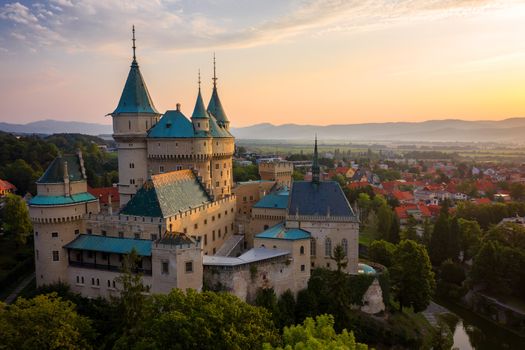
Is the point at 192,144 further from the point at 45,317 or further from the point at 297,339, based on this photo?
the point at 297,339

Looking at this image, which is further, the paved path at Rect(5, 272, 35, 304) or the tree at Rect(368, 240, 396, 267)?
the tree at Rect(368, 240, 396, 267)

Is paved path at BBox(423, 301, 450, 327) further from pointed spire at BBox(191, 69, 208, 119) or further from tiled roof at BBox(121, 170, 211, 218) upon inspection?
pointed spire at BBox(191, 69, 208, 119)

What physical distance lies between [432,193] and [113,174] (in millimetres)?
83217

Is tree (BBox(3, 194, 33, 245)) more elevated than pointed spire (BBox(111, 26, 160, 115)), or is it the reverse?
pointed spire (BBox(111, 26, 160, 115))

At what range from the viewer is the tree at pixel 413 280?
50156 millimetres

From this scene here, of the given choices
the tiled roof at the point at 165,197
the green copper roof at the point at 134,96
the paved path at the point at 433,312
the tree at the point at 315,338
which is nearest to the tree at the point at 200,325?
the tree at the point at 315,338

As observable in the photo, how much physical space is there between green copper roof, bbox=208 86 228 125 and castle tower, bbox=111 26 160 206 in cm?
1550

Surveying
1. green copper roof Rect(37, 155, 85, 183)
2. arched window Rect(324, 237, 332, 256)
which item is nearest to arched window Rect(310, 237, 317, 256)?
arched window Rect(324, 237, 332, 256)

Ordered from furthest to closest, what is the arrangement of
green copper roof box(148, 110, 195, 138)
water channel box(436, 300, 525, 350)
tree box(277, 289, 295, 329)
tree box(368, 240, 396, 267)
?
tree box(368, 240, 396, 267) → green copper roof box(148, 110, 195, 138) → water channel box(436, 300, 525, 350) → tree box(277, 289, 295, 329)

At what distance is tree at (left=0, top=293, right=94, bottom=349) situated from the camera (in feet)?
99.4

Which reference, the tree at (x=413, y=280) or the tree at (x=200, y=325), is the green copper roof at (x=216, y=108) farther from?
the tree at (x=200, y=325)

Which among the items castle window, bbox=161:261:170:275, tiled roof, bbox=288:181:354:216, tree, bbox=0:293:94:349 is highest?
tiled roof, bbox=288:181:354:216

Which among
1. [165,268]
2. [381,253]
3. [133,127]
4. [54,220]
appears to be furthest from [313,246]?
[133,127]

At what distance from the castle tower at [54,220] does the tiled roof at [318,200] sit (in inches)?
918
